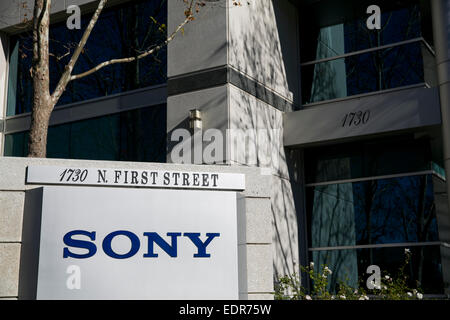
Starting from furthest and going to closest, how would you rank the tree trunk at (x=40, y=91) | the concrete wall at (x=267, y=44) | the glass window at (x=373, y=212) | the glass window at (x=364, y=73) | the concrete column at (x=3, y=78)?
1. the concrete column at (x=3, y=78)
2. the glass window at (x=364, y=73)
3. the glass window at (x=373, y=212)
4. the concrete wall at (x=267, y=44)
5. the tree trunk at (x=40, y=91)

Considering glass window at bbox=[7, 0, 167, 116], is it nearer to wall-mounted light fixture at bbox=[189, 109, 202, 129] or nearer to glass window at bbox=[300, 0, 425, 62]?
wall-mounted light fixture at bbox=[189, 109, 202, 129]

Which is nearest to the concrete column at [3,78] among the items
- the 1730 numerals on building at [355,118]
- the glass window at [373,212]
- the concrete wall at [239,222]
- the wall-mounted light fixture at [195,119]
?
the wall-mounted light fixture at [195,119]

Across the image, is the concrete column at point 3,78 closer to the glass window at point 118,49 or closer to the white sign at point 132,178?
the glass window at point 118,49

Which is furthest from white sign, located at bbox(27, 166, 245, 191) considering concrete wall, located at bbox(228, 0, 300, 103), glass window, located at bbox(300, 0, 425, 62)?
glass window, located at bbox(300, 0, 425, 62)

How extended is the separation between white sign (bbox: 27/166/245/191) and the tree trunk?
5.78 ft

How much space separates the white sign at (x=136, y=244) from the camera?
16.8ft

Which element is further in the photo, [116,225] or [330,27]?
[330,27]

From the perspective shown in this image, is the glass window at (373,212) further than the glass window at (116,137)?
No

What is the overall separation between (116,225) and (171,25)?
7444 millimetres

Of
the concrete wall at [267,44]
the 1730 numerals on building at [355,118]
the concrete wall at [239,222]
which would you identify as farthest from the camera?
the 1730 numerals on building at [355,118]

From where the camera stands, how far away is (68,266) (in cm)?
512

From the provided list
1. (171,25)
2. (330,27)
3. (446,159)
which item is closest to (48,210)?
(171,25)

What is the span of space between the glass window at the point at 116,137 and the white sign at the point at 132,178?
646 cm

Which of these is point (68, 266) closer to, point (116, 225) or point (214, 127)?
point (116, 225)
